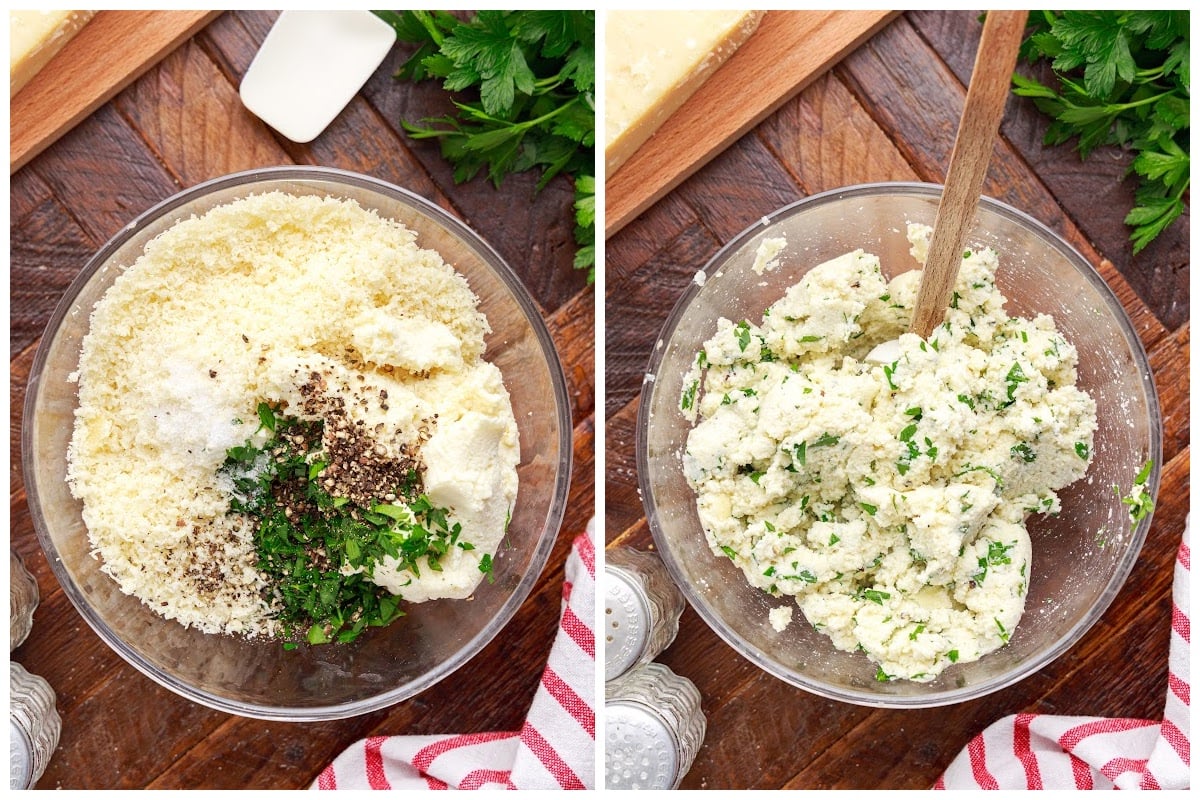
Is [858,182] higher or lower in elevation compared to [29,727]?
lower

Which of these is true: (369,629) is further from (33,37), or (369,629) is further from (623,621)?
(33,37)

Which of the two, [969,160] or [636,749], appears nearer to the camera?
[969,160]

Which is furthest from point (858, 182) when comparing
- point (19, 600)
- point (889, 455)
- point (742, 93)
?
point (19, 600)

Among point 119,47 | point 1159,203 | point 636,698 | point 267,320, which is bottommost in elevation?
point 636,698

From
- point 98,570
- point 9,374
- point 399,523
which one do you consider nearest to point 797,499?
point 399,523

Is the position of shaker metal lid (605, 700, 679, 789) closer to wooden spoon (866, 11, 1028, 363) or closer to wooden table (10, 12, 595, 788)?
wooden table (10, 12, 595, 788)

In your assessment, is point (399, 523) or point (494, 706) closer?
point (399, 523)
